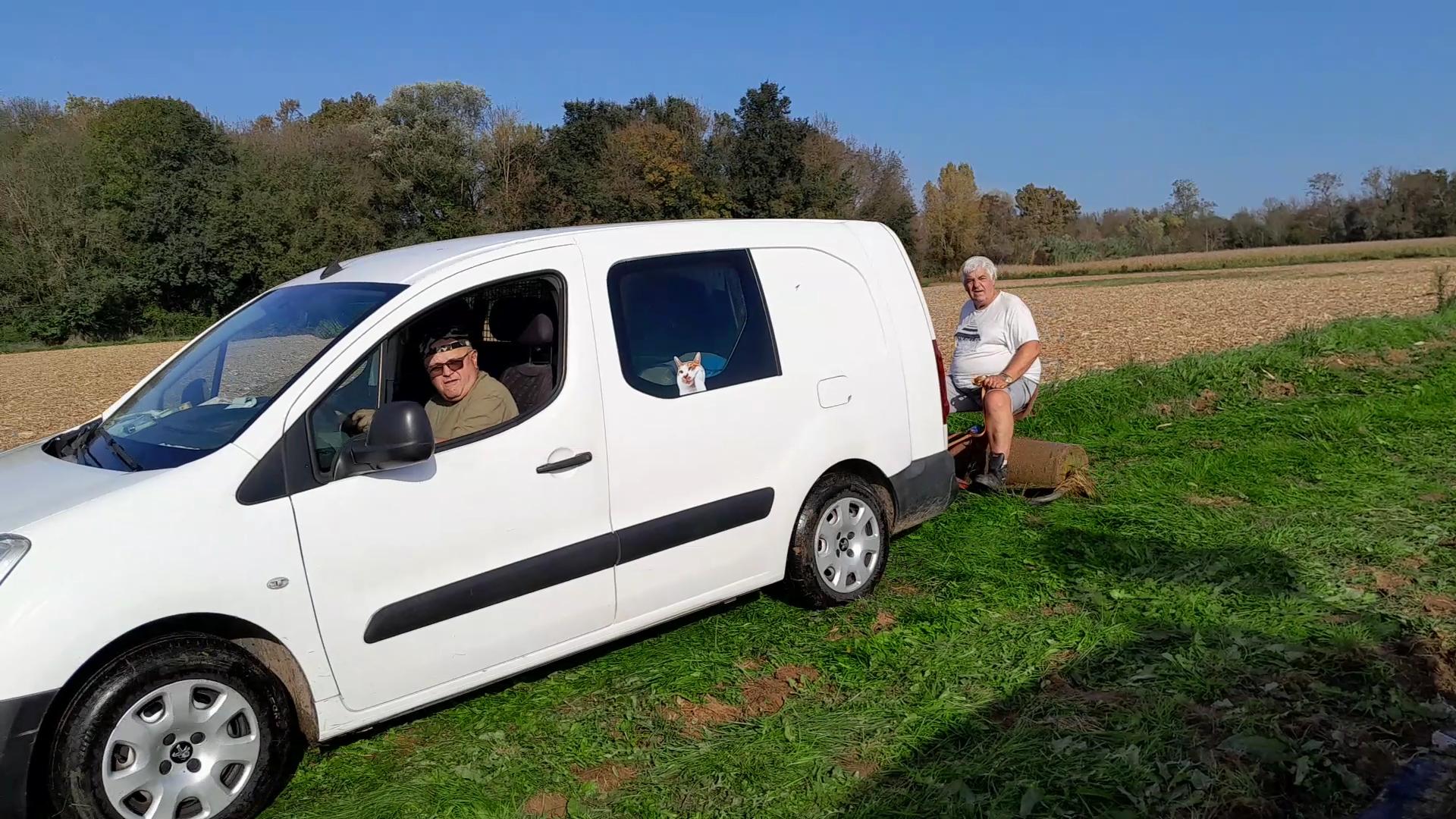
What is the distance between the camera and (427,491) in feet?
12.1

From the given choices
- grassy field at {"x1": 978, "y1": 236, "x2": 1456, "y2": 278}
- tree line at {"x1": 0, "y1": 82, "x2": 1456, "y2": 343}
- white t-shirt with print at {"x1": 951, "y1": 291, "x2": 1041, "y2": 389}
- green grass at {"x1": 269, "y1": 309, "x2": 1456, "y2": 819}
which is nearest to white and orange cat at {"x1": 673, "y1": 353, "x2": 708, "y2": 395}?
green grass at {"x1": 269, "y1": 309, "x2": 1456, "y2": 819}

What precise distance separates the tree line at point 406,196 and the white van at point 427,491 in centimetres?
4109

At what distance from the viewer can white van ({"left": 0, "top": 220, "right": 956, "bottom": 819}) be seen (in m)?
3.12

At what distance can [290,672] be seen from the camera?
11.5ft

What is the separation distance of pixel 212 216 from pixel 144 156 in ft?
16.2

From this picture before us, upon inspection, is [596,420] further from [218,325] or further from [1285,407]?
[1285,407]

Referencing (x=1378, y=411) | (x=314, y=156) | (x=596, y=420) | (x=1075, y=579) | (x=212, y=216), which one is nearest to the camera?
(x=596, y=420)

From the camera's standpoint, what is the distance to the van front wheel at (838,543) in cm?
496

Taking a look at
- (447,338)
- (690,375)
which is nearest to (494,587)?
(447,338)

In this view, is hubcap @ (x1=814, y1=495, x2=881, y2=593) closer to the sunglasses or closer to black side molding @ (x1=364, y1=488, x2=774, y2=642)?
black side molding @ (x1=364, y1=488, x2=774, y2=642)

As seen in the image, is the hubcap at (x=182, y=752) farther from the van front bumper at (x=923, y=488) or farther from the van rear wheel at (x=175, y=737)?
the van front bumper at (x=923, y=488)

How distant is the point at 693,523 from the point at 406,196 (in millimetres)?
53841

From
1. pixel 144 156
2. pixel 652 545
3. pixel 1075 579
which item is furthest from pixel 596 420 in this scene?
pixel 144 156

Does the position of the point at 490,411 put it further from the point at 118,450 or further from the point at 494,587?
the point at 118,450
